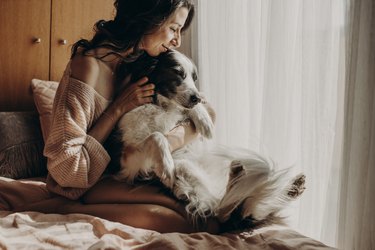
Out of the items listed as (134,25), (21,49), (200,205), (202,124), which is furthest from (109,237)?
(21,49)

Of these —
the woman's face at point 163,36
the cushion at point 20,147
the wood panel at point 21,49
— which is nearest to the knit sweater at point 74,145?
the woman's face at point 163,36

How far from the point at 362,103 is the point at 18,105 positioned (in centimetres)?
188

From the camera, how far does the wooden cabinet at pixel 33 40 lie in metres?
2.35

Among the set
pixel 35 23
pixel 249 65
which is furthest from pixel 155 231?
pixel 35 23

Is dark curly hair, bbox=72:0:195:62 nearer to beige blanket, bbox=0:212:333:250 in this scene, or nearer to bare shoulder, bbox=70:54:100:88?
bare shoulder, bbox=70:54:100:88

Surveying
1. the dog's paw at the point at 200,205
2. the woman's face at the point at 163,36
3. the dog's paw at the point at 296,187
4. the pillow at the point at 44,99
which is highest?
the woman's face at the point at 163,36

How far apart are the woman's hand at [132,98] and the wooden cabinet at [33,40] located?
3.93ft

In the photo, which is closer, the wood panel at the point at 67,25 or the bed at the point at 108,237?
the bed at the point at 108,237

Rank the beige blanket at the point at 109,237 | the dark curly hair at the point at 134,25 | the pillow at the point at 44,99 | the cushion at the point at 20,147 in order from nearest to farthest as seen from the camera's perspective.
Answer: the beige blanket at the point at 109,237 → the dark curly hair at the point at 134,25 → the cushion at the point at 20,147 → the pillow at the point at 44,99

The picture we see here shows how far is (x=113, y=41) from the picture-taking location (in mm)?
1523

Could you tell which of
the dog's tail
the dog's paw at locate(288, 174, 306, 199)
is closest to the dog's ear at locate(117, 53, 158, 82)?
the dog's tail

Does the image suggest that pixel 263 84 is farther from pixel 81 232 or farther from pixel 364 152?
pixel 81 232

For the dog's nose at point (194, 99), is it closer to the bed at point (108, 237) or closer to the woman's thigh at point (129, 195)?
the woman's thigh at point (129, 195)

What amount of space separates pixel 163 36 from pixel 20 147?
0.96m
